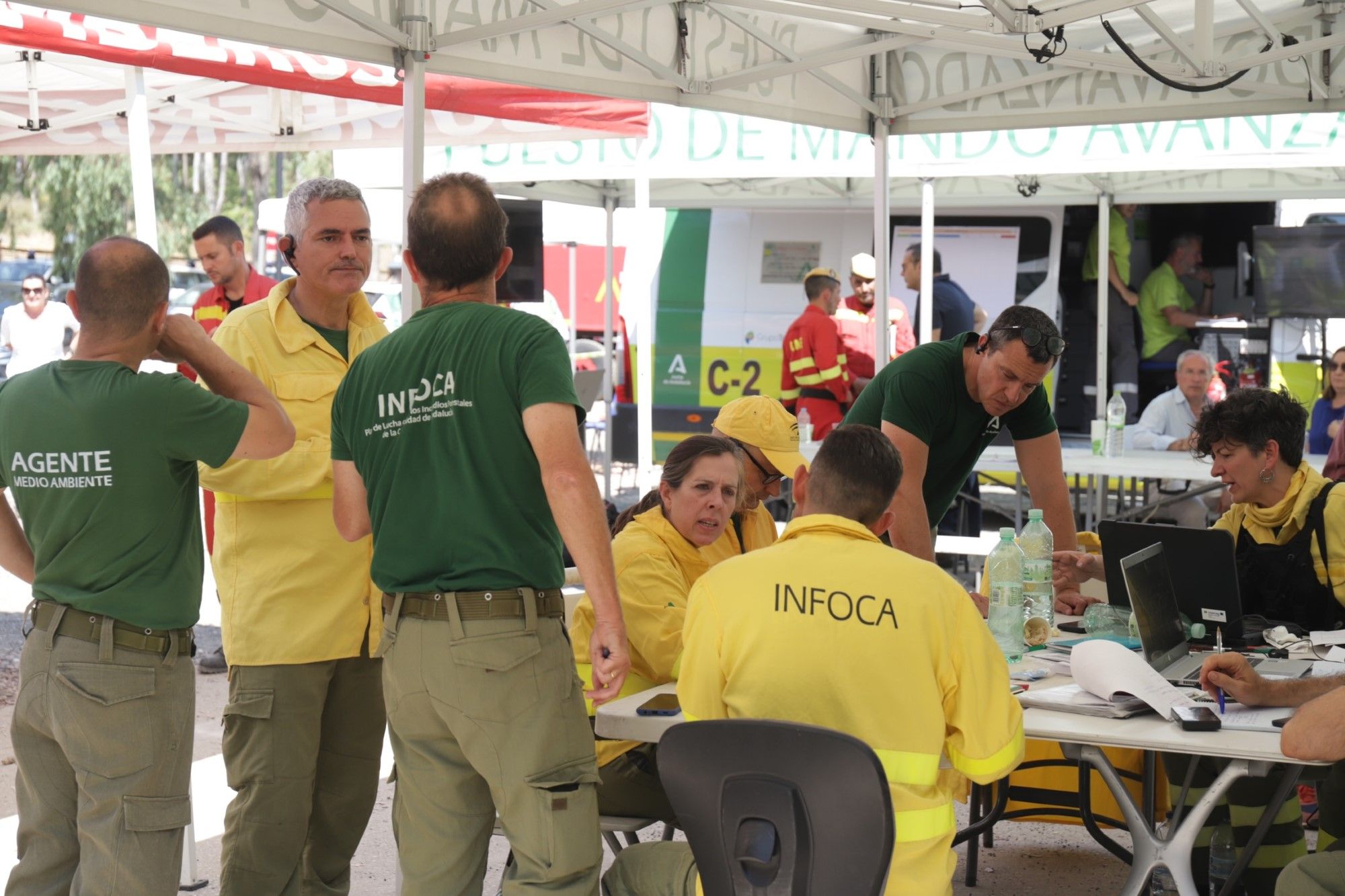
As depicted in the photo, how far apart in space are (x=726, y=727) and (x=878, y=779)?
Answer: 0.24m

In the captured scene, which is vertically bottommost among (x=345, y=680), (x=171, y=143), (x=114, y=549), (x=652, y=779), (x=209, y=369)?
(x=652, y=779)

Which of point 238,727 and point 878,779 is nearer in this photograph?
point 878,779

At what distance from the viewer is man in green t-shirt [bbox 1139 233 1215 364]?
10258 mm

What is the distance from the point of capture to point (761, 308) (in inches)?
445

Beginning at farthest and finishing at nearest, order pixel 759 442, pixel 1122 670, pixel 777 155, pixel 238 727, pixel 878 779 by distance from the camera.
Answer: pixel 777 155 → pixel 759 442 → pixel 238 727 → pixel 1122 670 → pixel 878 779

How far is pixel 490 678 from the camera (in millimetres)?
2326

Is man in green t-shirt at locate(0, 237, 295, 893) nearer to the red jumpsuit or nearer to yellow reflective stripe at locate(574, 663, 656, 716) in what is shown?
yellow reflective stripe at locate(574, 663, 656, 716)

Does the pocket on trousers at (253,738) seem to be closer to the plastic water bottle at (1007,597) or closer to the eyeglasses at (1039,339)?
the plastic water bottle at (1007,597)

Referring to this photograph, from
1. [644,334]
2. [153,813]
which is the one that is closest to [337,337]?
[153,813]

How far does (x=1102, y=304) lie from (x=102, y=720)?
8.84 meters

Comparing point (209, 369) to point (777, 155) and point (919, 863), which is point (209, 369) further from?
point (777, 155)

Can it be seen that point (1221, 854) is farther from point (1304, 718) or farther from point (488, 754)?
point (488, 754)

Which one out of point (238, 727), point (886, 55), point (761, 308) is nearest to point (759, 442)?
point (238, 727)

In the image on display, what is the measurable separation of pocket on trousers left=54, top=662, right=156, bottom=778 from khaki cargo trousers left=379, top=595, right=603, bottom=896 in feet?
1.49
